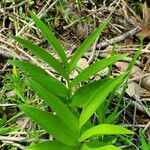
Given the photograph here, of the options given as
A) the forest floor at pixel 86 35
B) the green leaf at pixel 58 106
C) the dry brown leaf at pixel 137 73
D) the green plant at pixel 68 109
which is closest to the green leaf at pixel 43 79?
the green plant at pixel 68 109

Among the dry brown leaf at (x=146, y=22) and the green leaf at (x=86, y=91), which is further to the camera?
the dry brown leaf at (x=146, y=22)

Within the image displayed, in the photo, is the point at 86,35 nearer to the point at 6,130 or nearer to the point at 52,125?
the point at 6,130

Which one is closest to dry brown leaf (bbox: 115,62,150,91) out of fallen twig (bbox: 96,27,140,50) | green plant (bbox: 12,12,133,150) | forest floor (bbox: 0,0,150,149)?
forest floor (bbox: 0,0,150,149)

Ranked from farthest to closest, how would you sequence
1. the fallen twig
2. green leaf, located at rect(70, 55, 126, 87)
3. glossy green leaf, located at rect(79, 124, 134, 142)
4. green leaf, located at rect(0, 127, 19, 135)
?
the fallen twig, green leaf, located at rect(0, 127, 19, 135), green leaf, located at rect(70, 55, 126, 87), glossy green leaf, located at rect(79, 124, 134, 142)

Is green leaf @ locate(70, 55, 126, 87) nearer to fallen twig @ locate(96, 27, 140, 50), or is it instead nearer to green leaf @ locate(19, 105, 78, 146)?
green leaf @ locate(19, 105, 78, 146)

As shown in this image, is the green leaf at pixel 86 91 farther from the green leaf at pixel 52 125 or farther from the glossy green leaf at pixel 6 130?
the glossy green leaf at pixel 6 130
